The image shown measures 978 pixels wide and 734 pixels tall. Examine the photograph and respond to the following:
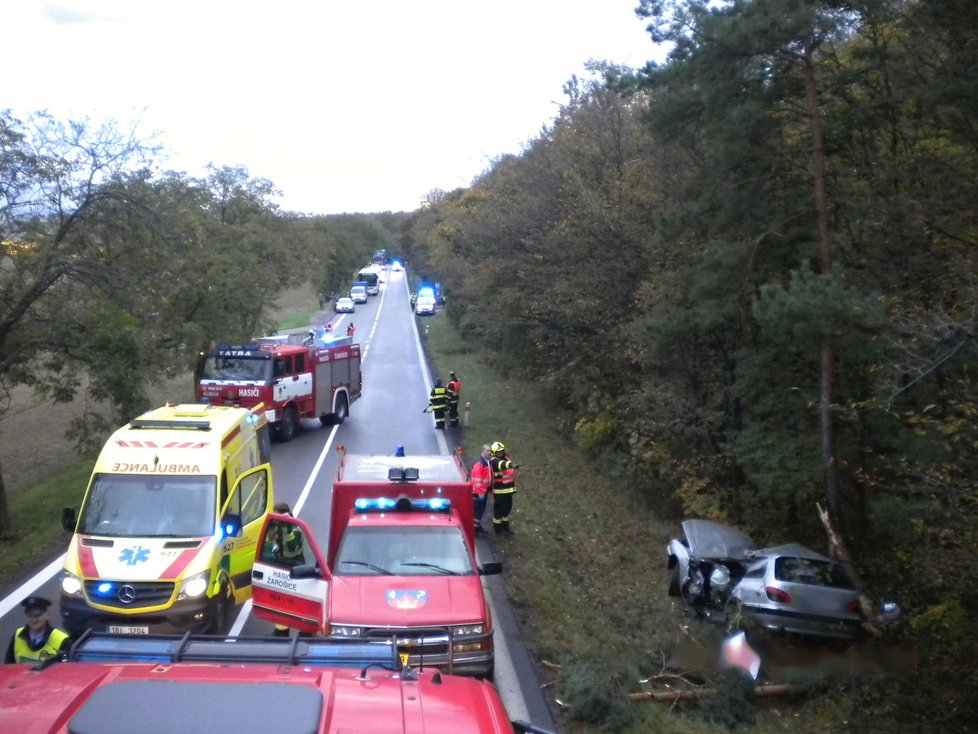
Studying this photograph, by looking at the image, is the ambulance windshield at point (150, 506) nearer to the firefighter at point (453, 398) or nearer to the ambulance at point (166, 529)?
the ambulance at point (166, 529)

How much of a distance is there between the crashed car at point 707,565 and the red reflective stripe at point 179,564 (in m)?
6.88

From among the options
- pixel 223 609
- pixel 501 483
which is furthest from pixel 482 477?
pixel 223 609

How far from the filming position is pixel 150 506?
11516mm

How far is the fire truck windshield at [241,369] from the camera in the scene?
26672 mm

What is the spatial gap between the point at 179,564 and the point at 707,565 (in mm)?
7636

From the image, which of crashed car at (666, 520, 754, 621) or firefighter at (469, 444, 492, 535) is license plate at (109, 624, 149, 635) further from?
firefighter at (469, 444, 492, 535)

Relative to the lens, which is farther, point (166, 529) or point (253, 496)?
point (253, 496)

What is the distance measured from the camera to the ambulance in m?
10.4

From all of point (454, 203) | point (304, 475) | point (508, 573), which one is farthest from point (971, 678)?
point (454, 203)

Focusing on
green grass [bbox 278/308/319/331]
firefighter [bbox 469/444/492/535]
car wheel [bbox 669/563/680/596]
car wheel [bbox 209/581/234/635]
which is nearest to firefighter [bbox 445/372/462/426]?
firefighter [bbox 469/444/492/535]

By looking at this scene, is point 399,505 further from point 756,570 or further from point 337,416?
point 337,416

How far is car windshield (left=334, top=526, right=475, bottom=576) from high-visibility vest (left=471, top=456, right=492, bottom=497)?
244 inches

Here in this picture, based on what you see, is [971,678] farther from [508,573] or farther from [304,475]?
[304,475]

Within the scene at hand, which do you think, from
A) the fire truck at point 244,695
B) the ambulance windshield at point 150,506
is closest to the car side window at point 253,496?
the ambulance windshield at point 150,506
